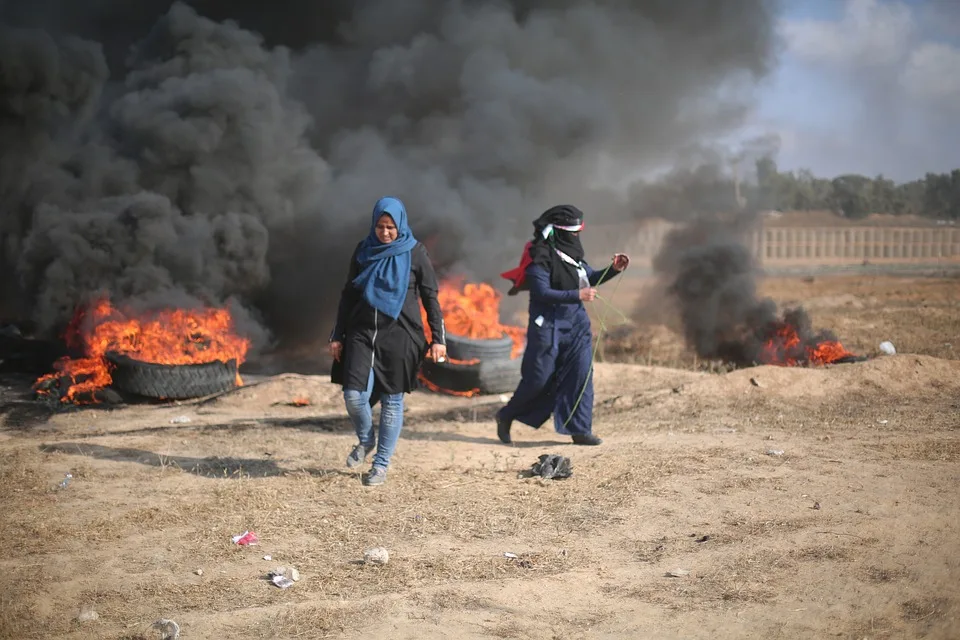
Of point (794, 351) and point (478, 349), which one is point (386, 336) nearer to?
point (478, 349)

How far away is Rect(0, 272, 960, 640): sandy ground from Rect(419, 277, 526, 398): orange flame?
370cm

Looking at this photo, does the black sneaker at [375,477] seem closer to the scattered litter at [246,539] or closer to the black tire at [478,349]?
the scattered litter at [246,539]

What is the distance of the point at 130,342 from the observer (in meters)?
11.7

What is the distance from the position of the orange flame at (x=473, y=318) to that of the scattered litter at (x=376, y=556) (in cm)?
655

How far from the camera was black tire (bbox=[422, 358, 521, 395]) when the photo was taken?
1113 centimetres

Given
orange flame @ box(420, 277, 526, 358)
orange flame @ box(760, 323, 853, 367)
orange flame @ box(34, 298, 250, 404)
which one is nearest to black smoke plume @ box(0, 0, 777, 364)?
orange flame @ box(34, 298, 250, 404)

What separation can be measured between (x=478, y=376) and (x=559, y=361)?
3.93m

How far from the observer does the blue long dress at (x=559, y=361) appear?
23.5 ft

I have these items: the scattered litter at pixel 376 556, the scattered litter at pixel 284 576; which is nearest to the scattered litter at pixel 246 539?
the scattered litter at pixel 284 576

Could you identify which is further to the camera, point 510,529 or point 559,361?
point 559,361

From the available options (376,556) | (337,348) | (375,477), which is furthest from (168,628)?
(337,348)

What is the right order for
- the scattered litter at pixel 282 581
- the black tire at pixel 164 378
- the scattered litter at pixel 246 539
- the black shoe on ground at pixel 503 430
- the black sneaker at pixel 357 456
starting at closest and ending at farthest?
the scattered litter at pixel 282 581 → the scattered litter at pixel 246 539 → the black sneaker at pixel 357 456 → the black shoe on ground at pixel 503 430 → the black tire at pixel 164 378

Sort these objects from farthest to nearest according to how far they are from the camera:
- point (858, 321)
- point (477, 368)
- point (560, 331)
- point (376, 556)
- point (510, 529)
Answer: point (858, 321), point (477, 368), point (560, 331), point (510, 529), point (376, 556)

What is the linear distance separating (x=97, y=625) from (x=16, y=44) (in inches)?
627
